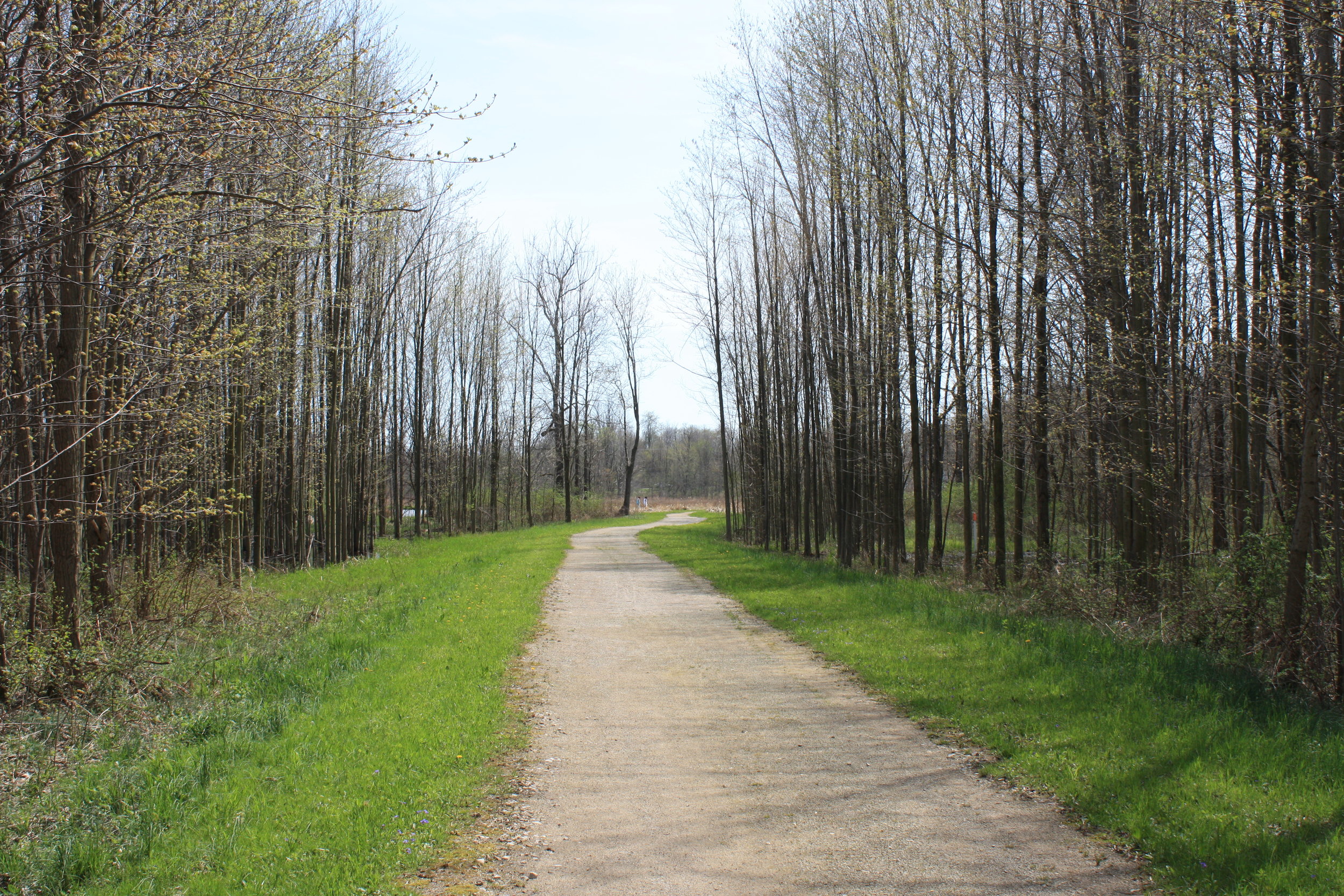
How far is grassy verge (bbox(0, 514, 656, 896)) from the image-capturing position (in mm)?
3713

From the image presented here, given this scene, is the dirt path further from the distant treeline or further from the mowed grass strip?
the distant treeline

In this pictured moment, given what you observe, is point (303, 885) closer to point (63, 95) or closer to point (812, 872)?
point (812, 872)

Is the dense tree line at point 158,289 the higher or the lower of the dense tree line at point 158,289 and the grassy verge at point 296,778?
the higher

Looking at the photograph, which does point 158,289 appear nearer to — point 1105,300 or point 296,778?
point 296,778

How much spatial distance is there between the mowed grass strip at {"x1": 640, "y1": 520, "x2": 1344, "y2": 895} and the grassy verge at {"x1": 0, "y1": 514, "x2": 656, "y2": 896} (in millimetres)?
3391

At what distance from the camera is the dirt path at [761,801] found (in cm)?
358

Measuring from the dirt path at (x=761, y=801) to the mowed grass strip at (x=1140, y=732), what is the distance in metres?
0.33

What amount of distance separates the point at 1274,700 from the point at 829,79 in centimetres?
1345

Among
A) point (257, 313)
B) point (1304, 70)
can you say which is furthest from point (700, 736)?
point (257, 313)

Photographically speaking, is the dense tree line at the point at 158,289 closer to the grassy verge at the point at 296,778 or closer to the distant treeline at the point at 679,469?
the grassy verge at the point at 296,778

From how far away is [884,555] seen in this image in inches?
606

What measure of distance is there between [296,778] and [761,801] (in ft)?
8.98

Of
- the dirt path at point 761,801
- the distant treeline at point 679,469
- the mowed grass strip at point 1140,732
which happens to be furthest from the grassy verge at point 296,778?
the distant treeline at point 679,469

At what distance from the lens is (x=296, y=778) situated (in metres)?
4.71
